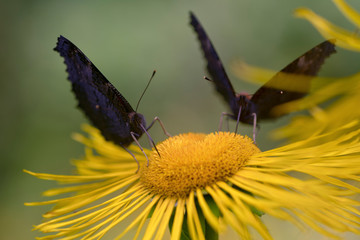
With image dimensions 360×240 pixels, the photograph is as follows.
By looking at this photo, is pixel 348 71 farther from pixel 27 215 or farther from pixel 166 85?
pixel 27 215

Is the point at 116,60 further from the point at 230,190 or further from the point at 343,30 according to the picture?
the point at 343,30

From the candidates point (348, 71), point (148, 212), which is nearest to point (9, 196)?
point (148, 212)

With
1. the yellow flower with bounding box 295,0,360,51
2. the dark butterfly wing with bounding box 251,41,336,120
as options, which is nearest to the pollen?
the dark butterfly wing with bounding box 251,41,336,120

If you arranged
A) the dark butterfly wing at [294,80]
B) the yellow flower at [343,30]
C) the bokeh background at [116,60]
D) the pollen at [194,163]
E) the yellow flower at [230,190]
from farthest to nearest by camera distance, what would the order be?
the bokeh background at [116,60] < the dark butterfly wing at [294,80] < the pollen at [194,163] < the yellow flower at [230,190] < the yellow flower at [343,30]

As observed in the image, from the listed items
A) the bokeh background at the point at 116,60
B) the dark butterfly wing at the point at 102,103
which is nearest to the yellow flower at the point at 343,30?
the dark butterfly wing at the point at 102,103

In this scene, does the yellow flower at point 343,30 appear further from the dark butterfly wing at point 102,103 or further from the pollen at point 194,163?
the dark butterfly wing at point 102,103

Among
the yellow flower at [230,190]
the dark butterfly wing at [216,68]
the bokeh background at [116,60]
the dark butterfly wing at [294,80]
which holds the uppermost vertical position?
the bokeh background at [116,60]
